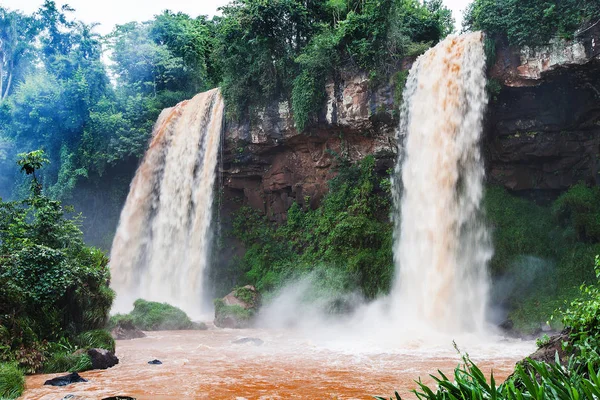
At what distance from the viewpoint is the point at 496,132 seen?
49.4 ft

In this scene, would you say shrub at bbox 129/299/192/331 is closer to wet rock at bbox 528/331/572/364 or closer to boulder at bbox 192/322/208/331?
boulder at bbox 192/322/208/331

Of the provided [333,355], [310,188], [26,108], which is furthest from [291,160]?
[26,108]

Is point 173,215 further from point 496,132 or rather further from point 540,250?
point 540,250

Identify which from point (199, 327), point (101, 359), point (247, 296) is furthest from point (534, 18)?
point (101, 359)

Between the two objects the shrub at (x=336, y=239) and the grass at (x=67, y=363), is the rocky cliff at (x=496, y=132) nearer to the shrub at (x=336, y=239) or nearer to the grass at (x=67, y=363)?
the shrub at (x=336, y=239)

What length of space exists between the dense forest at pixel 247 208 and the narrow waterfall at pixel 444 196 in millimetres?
835

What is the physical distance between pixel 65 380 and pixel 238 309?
848 centimetres

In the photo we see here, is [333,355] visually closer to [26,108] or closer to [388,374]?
[388,374]

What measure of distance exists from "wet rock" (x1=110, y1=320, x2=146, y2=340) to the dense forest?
7.19 ft

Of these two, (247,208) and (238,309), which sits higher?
(247,208)

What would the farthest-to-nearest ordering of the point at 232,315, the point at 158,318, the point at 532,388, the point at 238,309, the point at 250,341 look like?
the point at 238,309
the point at 232,315
the point at 158,318
the point at 250,341
the point at 532,388

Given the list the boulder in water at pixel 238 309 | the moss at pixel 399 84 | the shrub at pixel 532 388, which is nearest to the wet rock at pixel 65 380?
the shrub at pixel 532 388

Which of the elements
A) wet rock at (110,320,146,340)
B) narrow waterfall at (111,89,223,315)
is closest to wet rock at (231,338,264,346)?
wet rock at (110,320,146,340)

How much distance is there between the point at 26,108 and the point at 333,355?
25.9 meters
